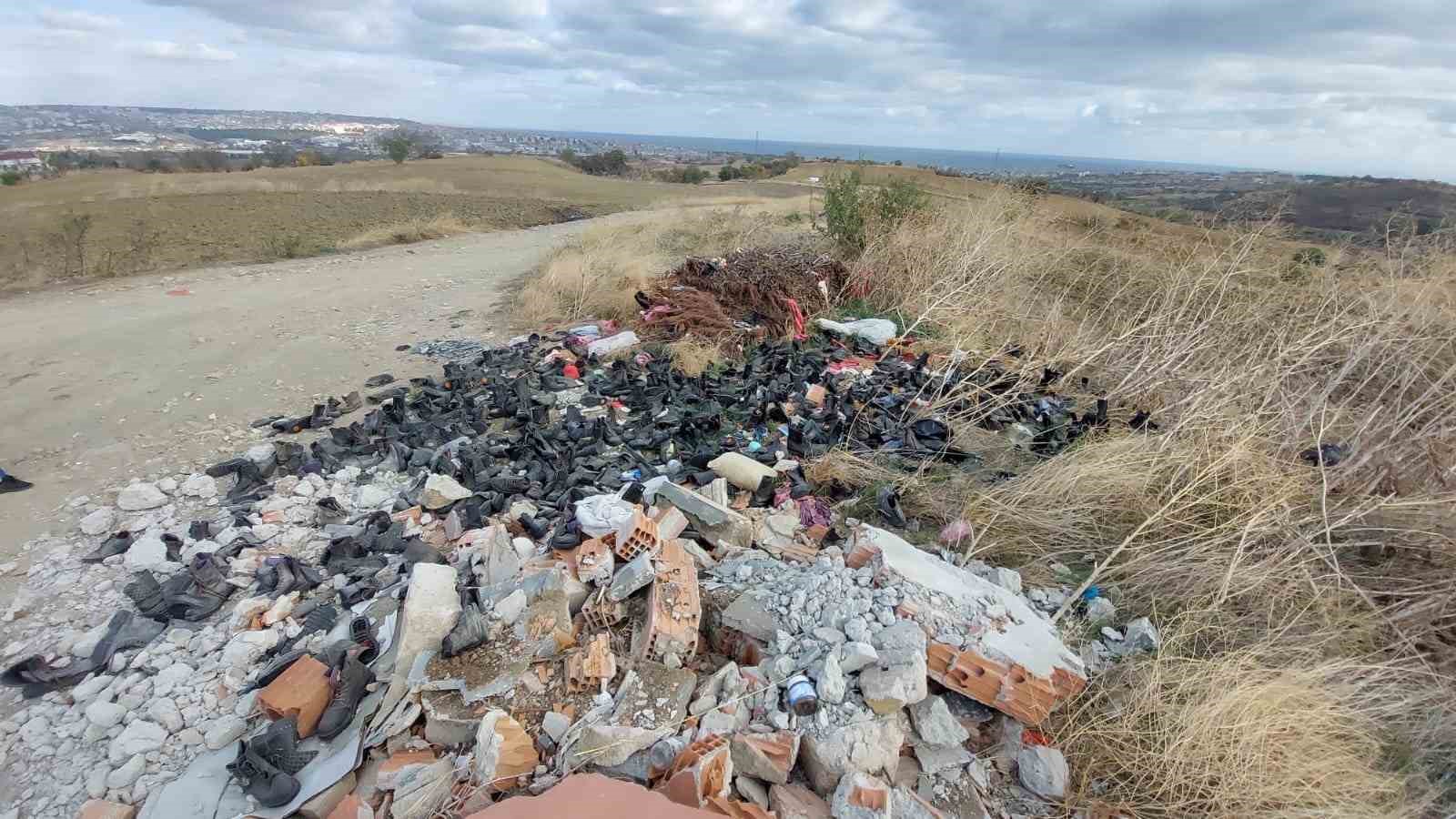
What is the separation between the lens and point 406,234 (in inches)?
546

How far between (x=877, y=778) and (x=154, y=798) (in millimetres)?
2498

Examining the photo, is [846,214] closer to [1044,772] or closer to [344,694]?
[1044,772]

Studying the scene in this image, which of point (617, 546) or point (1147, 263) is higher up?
point (1147, 263)

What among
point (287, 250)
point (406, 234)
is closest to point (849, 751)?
point (287, 250)

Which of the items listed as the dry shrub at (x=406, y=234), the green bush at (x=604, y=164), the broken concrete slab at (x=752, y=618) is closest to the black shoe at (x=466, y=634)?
the broken concrete slab at (x=752, y=618)

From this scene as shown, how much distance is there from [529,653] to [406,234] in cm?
1352

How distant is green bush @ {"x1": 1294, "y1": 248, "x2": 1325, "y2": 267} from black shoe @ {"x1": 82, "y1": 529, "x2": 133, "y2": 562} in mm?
8695

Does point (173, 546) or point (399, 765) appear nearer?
point (399, 765)

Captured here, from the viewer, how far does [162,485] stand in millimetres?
4324

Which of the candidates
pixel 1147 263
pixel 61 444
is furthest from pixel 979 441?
pixel 61 444

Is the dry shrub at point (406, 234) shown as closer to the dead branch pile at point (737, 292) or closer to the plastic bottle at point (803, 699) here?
the dead branch pile at point (737, 292)

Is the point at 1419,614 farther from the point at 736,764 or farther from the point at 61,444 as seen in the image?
the point at 61,444

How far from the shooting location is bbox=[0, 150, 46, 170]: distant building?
1295 inches

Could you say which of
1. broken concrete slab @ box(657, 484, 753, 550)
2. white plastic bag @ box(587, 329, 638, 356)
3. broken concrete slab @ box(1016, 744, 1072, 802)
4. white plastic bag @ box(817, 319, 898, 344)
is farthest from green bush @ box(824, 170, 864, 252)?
broken concrete slab @ box(1016, 744, 1072, 802)
